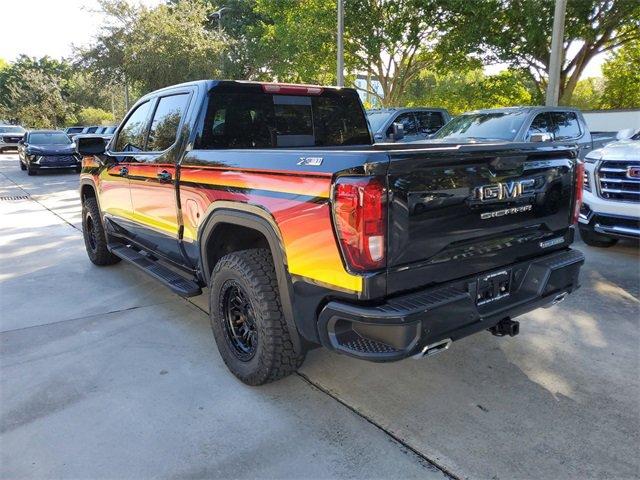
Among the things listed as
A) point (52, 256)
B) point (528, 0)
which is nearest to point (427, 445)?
point (52, 256)

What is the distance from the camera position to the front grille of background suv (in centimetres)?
561

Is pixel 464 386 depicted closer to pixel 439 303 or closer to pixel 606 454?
pixel 606 454

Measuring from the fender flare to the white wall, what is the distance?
16.2 meters

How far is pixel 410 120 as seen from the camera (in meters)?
11.9

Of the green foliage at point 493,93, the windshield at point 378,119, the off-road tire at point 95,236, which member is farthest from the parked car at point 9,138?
the off-road tire at point 95,236

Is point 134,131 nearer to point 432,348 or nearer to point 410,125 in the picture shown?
point 432,348

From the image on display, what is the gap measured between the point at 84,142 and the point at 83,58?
27.1 m

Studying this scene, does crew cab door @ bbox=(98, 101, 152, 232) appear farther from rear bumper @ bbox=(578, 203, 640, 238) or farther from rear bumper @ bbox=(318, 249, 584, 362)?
rear bumper @ bbox=(578, 203, 640, 238)

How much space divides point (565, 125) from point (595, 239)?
3.13m

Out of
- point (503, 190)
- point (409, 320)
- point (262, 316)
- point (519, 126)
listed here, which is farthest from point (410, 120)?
point (409, 320)

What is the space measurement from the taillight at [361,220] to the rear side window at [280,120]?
5.72 ft

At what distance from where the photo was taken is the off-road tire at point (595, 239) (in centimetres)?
632

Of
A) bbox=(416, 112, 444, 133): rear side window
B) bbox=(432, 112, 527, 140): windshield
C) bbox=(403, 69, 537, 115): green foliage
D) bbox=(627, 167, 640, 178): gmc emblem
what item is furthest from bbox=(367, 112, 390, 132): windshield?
bbox=(403, 69, 537, 115): green foliage

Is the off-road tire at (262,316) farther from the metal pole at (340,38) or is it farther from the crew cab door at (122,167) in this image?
the metal pole at (340,38)
